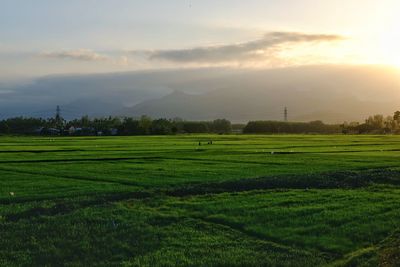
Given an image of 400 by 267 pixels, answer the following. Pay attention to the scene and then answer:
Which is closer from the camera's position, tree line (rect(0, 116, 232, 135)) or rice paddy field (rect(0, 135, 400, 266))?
rice paddy field (rect(0, 135, 400, 266))

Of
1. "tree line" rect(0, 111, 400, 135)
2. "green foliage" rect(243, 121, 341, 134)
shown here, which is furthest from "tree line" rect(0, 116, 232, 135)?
"green foliage" rect(243, 121, 341, 134)

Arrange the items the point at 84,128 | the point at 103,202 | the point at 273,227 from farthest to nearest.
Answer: the point at 84,128
the point at 103,202
the point at 273,227

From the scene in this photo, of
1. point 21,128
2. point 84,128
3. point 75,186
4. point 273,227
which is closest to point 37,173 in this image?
point 75,186

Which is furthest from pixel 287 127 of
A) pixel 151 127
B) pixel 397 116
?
pixel 151 127

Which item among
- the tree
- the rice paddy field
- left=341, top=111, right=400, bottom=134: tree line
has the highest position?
the tree

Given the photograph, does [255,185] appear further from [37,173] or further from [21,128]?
[21,128]

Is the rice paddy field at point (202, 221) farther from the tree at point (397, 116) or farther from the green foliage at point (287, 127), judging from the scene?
the green foliage at point (287, 127)

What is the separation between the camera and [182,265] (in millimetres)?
11117

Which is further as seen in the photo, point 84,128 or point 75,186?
point 84,128

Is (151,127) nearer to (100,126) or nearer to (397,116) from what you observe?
(100,126)

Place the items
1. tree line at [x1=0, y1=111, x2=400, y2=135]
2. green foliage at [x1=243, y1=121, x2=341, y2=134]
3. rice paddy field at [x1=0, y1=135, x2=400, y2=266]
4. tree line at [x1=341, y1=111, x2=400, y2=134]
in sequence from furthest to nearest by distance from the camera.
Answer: green foliage at [x1=243, y1=121, x2=341, y2=134]
tree line at [x1=341, y1=111, x2=400, y2=134]
tree line at [x1=0, y1=111, x2=400, y2=135]
rice paddy field at [x1=0, y1=135, x2=400, y2=266]

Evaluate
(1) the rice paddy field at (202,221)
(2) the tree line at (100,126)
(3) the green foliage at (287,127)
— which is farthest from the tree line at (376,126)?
(1) the rice paddy field at (202,221)

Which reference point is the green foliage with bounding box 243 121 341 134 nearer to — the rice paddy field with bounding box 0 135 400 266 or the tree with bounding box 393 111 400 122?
the tree with bounding box 393 111 400 122

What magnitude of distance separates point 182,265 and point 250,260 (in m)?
1.41
